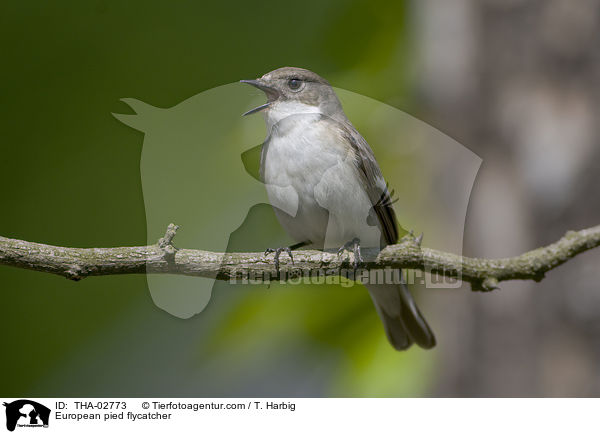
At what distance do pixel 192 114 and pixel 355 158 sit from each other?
0.93 metres

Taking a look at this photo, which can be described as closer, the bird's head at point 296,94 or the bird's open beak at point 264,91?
the bird's open beak at point 264,91

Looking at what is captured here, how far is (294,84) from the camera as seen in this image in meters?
3.49

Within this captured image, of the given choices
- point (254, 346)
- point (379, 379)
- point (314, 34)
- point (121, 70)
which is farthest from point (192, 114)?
point (379, 379)

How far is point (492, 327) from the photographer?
3537 millimetres

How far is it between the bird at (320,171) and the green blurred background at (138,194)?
0.25 meters

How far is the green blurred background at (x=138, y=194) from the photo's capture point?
2611mm

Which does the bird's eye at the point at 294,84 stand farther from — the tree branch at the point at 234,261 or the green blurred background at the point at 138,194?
the tree branch at the point at 234,261

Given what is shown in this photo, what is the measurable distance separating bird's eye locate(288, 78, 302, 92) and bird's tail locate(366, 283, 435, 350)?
1192 millimetres

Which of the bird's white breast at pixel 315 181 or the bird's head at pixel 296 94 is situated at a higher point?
the bird's head at pixel 296 94

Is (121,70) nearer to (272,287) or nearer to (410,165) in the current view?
(272,287)

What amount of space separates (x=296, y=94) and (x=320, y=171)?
1.68 ft

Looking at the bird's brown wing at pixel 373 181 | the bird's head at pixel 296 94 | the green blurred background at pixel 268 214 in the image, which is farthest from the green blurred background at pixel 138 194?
the bird's brown wing at pixel 373 181
